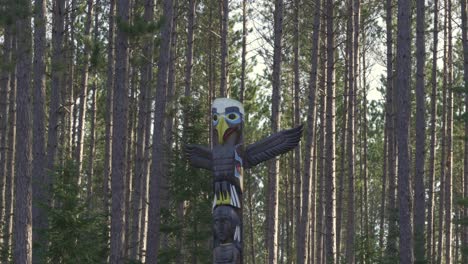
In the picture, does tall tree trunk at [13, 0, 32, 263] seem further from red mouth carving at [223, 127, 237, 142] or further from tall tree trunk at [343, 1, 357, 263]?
tall tree trunk at [343, 1, 357, 263]

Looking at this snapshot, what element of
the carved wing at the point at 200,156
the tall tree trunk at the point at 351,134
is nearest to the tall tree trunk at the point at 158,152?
the carved wing at the point at 200,156

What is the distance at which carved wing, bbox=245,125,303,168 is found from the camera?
44.0 ft

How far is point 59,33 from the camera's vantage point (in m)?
18.8

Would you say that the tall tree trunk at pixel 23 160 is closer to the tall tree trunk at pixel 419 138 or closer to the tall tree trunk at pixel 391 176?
the tall tree trunk at pixel 391 176

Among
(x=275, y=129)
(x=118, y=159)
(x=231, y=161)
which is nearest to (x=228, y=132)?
(x=231, y=161)

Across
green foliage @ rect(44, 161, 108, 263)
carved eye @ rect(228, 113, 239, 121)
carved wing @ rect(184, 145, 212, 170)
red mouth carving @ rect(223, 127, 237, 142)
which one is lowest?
green foliage @ rect(44, 161, 108, 263)

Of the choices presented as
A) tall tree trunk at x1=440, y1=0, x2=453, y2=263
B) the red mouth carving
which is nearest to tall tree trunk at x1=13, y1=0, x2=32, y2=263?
the red mouth carving

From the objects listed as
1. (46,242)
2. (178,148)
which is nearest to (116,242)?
(46,242)

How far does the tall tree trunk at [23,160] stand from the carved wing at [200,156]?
3157 millimetres

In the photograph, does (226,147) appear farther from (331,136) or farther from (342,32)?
(342,32)

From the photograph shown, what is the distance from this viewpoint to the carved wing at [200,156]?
46.7 ft

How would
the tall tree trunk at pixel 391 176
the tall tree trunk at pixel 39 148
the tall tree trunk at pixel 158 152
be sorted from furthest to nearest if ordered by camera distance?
the tall tree trunk at pixel 391 176 → the tall tree trunk at pixel 158 152 → the tall tree trunk at pixel 39 148

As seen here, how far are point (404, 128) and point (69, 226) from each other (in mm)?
7365

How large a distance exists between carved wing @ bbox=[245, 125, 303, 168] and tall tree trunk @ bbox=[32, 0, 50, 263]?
5.21 m
